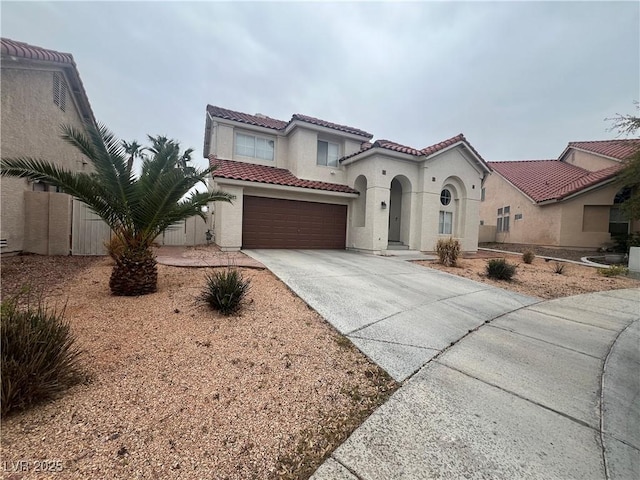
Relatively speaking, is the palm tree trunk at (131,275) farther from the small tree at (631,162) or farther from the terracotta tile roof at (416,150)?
the small tree at (631,162)

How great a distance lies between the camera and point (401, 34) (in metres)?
11.4

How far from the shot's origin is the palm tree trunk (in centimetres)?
527

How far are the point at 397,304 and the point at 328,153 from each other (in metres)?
11.3

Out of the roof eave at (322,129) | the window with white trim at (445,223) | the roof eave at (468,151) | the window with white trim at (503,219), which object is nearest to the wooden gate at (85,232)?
the roof eave at (322,129)

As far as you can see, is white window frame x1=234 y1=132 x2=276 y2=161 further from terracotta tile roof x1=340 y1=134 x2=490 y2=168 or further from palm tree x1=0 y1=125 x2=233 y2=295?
palm tree x1=0 y1=125 x2=233 y2=295

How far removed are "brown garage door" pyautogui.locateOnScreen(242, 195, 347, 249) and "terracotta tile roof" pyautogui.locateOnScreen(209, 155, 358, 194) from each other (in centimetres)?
98

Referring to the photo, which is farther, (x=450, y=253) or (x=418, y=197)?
(x=418, y=197)

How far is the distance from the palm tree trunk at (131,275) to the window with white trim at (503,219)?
25.5 m

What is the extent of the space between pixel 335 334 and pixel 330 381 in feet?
3.73

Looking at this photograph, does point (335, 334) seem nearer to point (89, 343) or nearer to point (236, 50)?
point (89, 343)

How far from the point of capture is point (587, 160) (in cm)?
2164

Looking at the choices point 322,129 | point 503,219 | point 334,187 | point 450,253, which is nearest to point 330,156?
point 322,129

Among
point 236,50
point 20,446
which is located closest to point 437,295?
point 20,446

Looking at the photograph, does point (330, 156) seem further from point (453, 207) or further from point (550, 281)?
point (550, 281)
